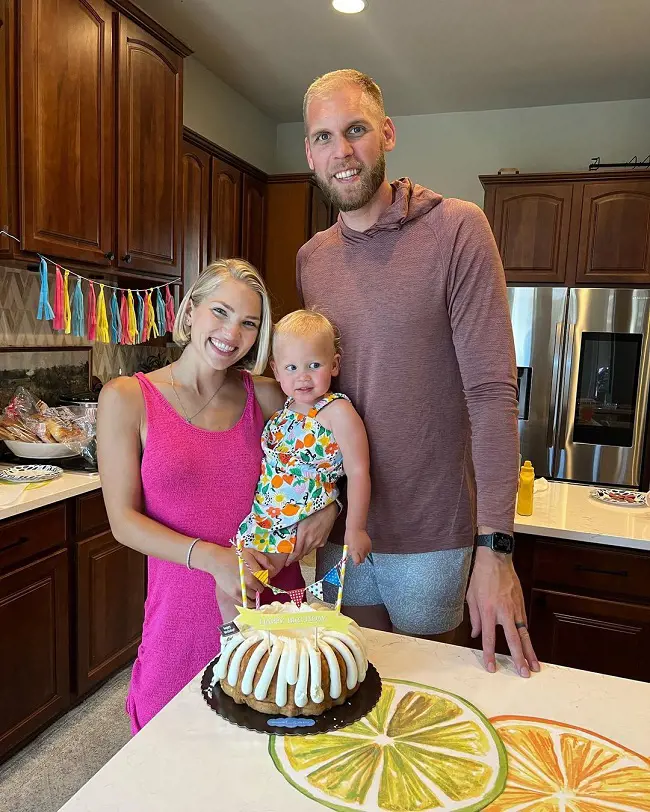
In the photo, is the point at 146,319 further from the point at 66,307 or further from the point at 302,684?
the point at 302,684

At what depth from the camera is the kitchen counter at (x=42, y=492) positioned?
6.81 feet

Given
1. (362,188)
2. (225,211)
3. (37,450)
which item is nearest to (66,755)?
(37,450)

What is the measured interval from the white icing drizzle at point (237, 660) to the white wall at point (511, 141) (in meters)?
4.27

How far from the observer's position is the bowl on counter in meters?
2.55

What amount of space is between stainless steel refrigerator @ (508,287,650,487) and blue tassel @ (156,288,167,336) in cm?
209

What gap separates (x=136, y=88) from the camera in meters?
2.81

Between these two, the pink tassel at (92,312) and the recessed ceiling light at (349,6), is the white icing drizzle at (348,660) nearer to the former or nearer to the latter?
the pink tassel at (92,312)

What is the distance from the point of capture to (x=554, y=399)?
160 inches

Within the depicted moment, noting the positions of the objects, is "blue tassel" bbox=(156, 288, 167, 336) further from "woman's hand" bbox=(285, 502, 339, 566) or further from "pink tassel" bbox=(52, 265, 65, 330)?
"woman's hand" bbox=(285, 502, 339, 566)

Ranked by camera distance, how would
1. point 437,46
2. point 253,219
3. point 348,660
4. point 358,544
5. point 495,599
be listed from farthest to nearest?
point 253,219 → point 437,46 → point 358,544 → point 495,599 → point 348,660

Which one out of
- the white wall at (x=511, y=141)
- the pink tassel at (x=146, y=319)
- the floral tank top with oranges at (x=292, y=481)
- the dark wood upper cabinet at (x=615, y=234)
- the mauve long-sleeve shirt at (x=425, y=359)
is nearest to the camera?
the mauve long-sleeve shirt at (x=425, y=359)

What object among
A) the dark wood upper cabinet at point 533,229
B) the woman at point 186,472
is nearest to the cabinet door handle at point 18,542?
the woman at point 186,472

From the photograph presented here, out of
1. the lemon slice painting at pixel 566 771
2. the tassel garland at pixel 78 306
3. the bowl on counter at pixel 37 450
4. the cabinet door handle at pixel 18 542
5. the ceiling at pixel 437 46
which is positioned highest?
the ceiling at pixel 437 46

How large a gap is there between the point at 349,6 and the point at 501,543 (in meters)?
2.90
